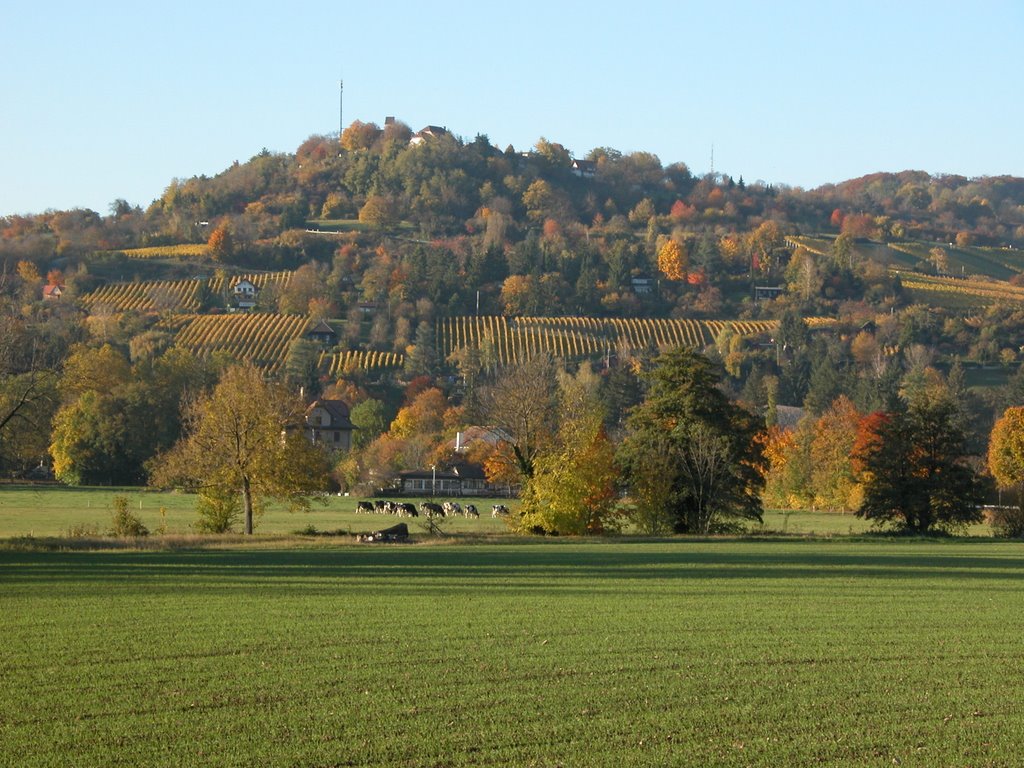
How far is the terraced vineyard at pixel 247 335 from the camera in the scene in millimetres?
139250

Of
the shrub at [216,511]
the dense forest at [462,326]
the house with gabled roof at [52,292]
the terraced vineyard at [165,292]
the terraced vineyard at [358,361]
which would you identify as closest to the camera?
the shrub at [216,511]

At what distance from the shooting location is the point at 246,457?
53312mm

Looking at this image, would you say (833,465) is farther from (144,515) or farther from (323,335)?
(323,335)

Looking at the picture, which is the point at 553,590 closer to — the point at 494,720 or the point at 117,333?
the point at 494,720

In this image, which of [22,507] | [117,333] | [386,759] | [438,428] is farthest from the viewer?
[117,333]

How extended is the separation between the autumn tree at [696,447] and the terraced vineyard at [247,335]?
77244 mm

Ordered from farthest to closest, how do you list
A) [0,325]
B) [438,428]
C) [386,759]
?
[438,428], [0,325], [386,759]

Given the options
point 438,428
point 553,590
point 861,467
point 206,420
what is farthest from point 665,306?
point 553,590

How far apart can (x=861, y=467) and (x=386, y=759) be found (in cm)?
5335

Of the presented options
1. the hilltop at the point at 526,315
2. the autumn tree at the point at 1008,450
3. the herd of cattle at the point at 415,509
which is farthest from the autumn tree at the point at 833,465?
the herd of cattle at the point at 415,509

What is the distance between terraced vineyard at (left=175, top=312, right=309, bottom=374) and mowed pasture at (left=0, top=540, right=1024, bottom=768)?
10656cm

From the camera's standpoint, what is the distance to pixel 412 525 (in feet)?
213

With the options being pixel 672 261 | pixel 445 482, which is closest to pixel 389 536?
pixel 445 482

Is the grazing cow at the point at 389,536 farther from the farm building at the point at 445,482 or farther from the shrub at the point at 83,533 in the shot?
the farm building at the point at 445,482
